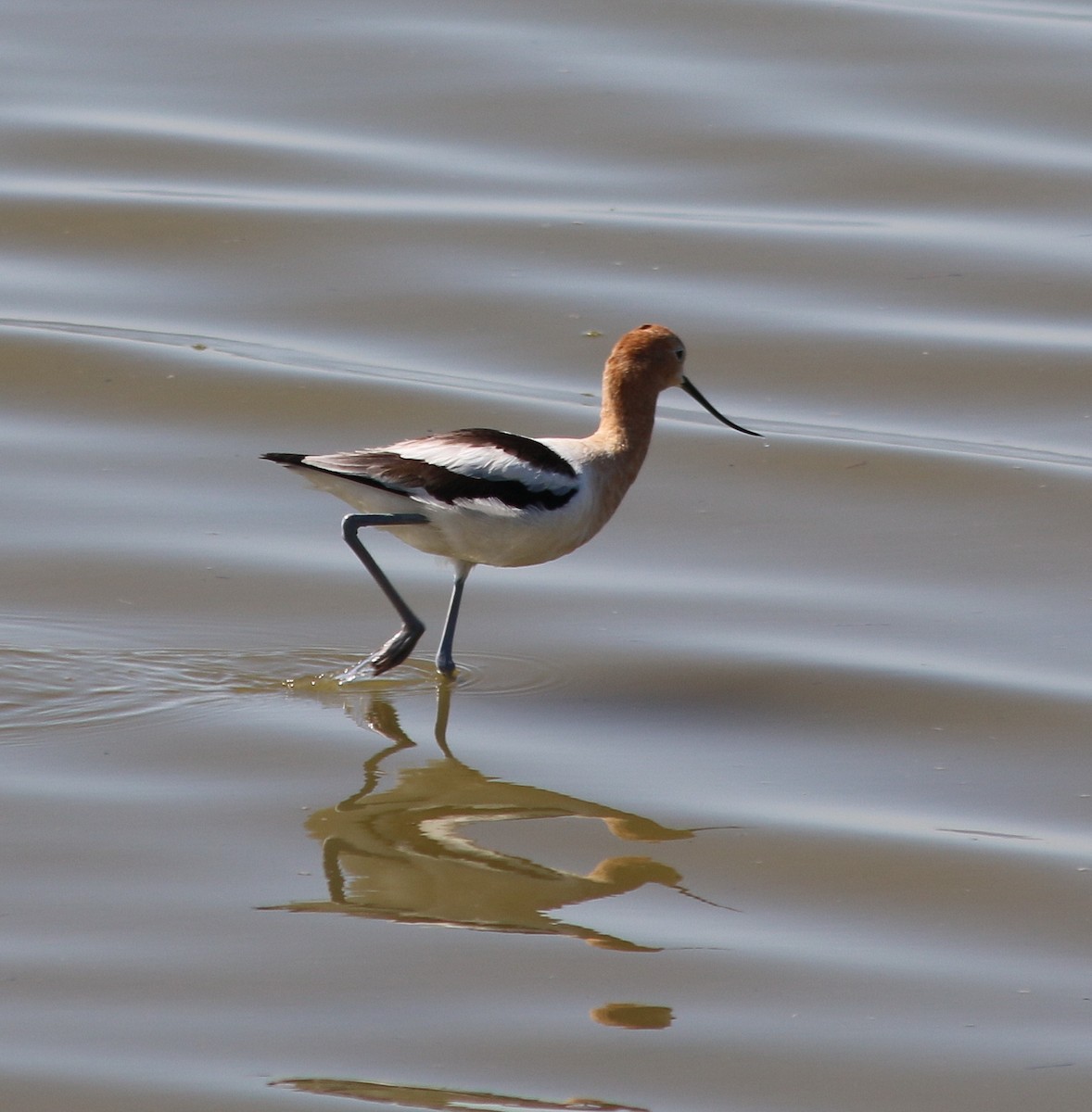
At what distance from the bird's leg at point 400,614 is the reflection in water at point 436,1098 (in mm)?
2626

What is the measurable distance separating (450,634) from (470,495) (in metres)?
0.54

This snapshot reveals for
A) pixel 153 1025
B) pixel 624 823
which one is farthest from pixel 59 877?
pixel 624 823

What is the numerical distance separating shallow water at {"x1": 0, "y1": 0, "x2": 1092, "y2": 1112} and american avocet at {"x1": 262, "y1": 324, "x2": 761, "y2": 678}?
37cm

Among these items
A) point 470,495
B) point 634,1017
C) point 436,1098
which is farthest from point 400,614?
point 436,1098

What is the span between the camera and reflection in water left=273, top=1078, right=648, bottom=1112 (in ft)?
14.6

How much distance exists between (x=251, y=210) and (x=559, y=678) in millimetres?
5612

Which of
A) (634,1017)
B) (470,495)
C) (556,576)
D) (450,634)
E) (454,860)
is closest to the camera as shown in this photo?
(634,1017)

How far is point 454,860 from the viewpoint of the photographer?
18.8 feet

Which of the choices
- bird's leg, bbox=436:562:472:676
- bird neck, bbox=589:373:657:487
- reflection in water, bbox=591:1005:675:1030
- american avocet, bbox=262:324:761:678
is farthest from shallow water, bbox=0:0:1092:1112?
bird neck, bbox=589:373:657:487

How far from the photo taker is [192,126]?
13227mm

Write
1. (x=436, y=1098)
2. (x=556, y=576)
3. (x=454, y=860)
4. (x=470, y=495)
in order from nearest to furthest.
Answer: (x=436, y=1098) < (x=454, y=860) < (x=470, y=495) < (x=556, y=576)

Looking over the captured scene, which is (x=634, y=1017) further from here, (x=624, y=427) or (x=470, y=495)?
(x=624, y=427)

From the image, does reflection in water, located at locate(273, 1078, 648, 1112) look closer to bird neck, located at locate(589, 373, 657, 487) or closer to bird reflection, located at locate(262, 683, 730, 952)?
bird reflection, located at locate(262, 683, 730, 952)

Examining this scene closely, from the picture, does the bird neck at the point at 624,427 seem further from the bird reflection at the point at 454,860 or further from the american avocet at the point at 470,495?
the bird reflection at the point at 454,860
